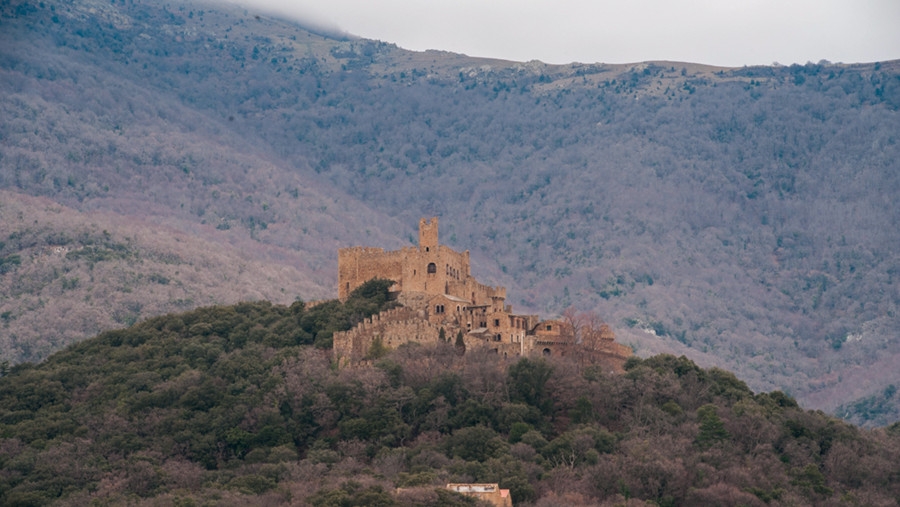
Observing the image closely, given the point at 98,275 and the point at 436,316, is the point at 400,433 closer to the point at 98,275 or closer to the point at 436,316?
the point at 436,316

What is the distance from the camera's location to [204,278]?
154250mm

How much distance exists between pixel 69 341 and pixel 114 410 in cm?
3947

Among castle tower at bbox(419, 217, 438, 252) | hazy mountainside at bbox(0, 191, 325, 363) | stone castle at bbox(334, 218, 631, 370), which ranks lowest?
hazy mountainside at bbox(0, 191, 325, 363)

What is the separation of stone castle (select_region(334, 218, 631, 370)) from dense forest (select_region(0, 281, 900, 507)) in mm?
1215

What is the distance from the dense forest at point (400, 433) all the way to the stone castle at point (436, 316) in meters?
1.22

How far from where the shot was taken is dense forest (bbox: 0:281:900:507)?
8188 centimetres

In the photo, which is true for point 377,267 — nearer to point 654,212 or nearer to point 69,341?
point 69,341

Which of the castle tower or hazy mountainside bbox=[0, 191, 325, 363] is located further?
hazy mountainside bbox=[0, 191, 325, 363]

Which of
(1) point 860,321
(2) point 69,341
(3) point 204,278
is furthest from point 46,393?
(1) point 860,321

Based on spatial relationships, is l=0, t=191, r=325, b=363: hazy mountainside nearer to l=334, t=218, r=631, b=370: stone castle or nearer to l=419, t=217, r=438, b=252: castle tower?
l=334, t=218, r=631, b=370: stone castle

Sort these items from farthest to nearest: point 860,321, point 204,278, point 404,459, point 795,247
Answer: point 795,247
point 860,321
point 204,278
point 404,459

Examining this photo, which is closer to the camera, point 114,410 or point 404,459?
point 404,459

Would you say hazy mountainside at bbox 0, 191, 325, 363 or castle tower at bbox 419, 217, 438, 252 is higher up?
castle tower at bbox 419, 217, 438, 252

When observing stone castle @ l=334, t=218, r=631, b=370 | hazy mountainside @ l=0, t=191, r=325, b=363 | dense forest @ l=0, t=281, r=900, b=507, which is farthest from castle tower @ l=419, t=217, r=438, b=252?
hazy mountainside @ l=0, t=191, r=325, b=363
